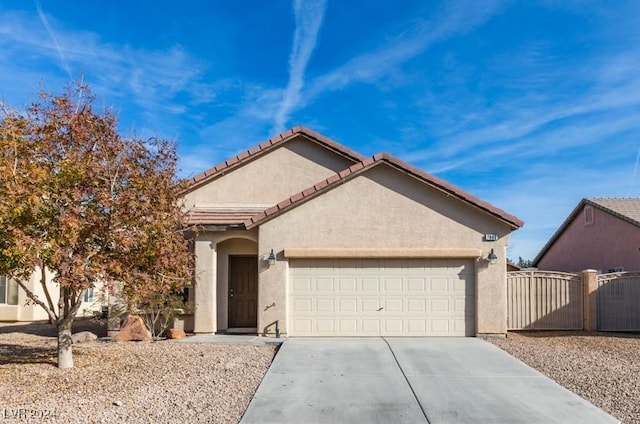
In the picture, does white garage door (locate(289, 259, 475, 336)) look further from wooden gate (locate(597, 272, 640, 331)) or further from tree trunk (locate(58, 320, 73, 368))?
tree trunk (locate(58, 320, 73, 368))

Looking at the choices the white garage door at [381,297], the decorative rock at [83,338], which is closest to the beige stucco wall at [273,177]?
the white garage door at [381,297]

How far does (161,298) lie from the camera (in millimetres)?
13234

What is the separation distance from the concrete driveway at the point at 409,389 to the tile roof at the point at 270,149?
6471mm

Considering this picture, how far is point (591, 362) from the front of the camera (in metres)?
10.7

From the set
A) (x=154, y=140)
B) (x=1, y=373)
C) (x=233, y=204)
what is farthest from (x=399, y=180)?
(x=1, y=373)

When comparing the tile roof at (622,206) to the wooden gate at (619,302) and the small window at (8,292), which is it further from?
the small window at (8,292)

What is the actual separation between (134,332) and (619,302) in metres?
14.0

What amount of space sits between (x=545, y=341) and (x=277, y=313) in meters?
7.07

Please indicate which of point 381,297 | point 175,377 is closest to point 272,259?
point 381,297

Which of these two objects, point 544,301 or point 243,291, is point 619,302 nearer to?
point 544,301

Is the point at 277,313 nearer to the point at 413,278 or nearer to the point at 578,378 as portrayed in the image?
the point at 413,278

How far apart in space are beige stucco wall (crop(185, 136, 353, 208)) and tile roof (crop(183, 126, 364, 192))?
0.18m

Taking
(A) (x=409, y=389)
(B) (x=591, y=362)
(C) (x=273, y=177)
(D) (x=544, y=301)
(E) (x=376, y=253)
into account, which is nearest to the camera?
(A) (x=409, y=389)

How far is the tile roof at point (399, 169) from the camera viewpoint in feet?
44.9
